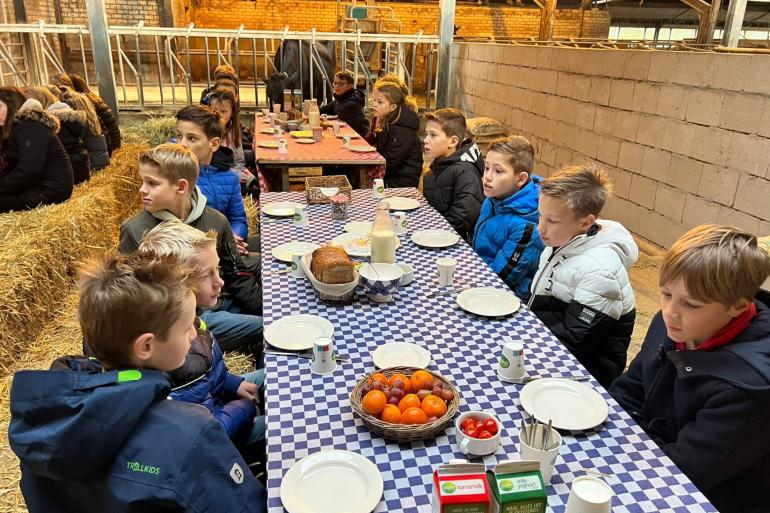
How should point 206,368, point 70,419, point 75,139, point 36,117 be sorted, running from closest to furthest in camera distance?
point 70,419 → point 206,368 → point 36,117 → point 75,139

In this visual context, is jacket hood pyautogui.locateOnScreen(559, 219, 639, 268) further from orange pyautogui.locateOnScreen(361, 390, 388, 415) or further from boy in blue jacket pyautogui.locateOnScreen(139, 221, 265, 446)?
boy in blue jacket pyautogui.locateOnScreen(139, 221, 265, 446)

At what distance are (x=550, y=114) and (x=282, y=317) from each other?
4954 millimetres

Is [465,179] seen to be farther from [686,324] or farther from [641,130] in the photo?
[686,324]

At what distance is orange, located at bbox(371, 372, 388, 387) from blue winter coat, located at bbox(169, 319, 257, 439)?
1.74 ft

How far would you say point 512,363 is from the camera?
5.92ft

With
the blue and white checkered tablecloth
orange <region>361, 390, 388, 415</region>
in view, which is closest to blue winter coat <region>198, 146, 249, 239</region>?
the blue and white checkered tablecloth

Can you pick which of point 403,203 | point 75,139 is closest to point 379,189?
point 403,203

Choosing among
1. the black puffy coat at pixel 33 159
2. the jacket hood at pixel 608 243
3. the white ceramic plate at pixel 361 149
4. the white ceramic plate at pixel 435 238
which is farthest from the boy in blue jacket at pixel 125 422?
the white ceramic plate at pixel 361 149

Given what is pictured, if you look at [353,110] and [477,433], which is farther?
[353,110]

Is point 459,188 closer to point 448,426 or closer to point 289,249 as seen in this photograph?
point 289,249

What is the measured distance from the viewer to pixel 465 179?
3.78 m

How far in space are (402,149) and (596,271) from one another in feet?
10.7

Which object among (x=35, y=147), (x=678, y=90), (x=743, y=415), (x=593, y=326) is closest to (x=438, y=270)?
(x=593, y=326)

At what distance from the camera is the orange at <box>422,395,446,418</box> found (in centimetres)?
156
